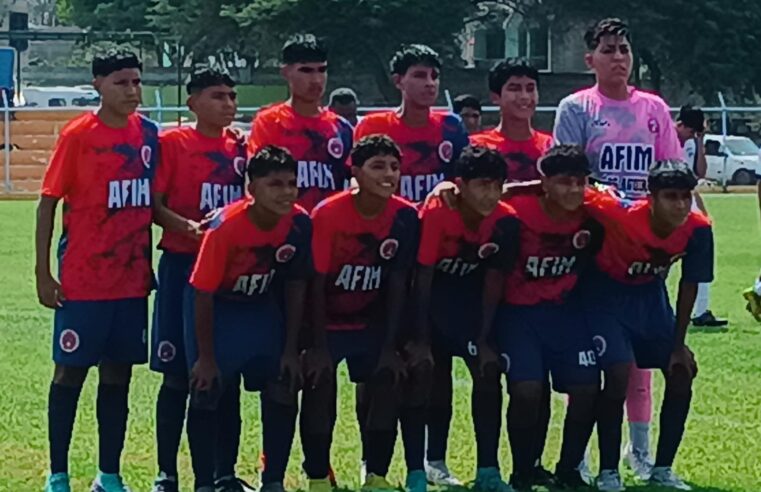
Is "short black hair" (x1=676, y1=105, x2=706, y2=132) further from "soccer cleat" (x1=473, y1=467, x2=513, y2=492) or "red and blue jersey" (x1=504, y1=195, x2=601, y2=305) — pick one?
"soccer cleat" (x1=473, y1=467, x2=513, y2=492)

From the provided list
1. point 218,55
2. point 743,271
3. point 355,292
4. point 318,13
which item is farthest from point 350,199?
point 218,55

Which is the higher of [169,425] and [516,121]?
[516,121]

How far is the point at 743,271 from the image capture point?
693 inches

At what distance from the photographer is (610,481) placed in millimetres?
7055

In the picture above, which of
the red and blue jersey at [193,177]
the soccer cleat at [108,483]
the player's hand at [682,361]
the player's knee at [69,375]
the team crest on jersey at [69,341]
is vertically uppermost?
the red and blue jersey at [193,177]

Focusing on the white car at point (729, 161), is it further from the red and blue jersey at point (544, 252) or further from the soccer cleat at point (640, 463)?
the red and blue jersey at point (544, 252)

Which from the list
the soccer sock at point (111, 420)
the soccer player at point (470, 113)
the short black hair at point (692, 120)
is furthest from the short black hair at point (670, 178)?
the short black hair at point (692, 120)

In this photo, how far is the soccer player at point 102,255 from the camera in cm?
667

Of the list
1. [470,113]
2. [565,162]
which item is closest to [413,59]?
[565,162]

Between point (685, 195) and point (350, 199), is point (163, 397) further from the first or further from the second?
point (685, 195)

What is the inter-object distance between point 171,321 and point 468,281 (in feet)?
4.51

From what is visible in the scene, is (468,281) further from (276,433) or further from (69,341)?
(69,341)

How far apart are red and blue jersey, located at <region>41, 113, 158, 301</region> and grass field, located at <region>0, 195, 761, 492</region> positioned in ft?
3.66

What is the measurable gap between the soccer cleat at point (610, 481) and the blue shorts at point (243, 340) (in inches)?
64.5
